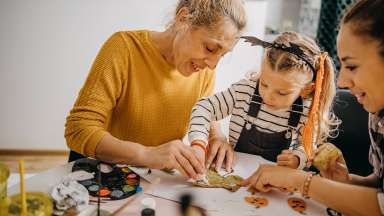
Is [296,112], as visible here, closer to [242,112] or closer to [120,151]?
[242,112]

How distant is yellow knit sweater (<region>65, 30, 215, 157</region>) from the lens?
1.28m

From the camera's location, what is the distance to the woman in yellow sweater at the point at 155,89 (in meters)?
1.20

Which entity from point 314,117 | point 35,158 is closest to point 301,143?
point 314,117

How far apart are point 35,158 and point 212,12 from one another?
2.44m

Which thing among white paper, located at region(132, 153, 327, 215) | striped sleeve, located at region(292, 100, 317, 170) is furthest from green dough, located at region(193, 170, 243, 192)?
striped sleeve, located at region(292, 100, 317, 170)

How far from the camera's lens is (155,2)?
3.03m

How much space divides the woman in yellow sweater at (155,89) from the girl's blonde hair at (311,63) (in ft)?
0.63

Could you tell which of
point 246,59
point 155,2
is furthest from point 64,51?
point 246,59

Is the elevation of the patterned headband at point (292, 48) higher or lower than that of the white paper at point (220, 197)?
higher

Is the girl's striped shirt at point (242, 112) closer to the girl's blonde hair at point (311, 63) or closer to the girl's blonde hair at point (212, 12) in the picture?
the girl's blonde hair at point (311, 63)

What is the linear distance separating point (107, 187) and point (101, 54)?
1.81 ft

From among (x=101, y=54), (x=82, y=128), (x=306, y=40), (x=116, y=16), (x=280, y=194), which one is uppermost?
(x=116, y=16)

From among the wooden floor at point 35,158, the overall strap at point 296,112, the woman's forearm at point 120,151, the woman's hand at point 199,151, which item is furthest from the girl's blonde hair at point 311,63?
the wooden floor at point 35,158

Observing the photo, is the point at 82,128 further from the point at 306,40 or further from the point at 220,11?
the point at 306,40
